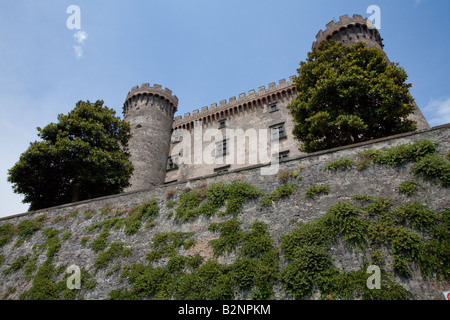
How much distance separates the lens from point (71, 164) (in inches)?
634

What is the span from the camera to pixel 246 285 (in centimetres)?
802

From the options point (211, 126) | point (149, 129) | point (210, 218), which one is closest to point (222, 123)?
point (211, 126)

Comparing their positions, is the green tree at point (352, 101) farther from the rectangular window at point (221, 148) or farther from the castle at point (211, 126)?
the rectangular window at point (221, 148)

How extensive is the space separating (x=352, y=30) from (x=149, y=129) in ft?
62.6

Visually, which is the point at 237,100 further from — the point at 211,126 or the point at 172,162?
the point at 172,162

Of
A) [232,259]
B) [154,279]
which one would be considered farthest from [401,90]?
[154,279]

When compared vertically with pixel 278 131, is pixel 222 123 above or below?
above

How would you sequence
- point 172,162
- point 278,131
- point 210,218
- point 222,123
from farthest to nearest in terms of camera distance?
point 222,123, point 172,162, point 278,131, point 210,218

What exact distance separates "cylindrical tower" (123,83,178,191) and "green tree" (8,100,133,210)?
7141mm

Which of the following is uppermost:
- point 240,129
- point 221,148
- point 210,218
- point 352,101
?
point 240,129

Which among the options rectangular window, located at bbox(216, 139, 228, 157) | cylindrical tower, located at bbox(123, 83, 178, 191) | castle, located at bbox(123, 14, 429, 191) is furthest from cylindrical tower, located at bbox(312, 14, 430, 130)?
cylindrical tower, located at bbox(123, 83, 178, 191)

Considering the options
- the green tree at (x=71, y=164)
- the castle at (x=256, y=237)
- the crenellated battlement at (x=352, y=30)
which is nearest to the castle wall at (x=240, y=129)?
the crenellated battlement at (x=352, y=30)
